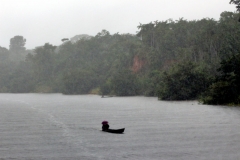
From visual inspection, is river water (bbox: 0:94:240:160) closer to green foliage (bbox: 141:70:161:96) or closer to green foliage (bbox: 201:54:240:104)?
green foliage (bbox: 201:54:240:104)

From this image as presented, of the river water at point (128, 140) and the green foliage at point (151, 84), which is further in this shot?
the green foliage at point (151, 84)

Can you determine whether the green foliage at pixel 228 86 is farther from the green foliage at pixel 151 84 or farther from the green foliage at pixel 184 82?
the green foliage at pixel 151 84

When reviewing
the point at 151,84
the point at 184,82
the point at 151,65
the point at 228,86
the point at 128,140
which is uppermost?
the point at 151,65

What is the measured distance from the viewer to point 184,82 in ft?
220

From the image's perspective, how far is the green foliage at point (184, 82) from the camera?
65919 millimetres

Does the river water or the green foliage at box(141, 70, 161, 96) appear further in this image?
the green foliage at box(141, 70, 161, 96)

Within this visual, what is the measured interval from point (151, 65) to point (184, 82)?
119 ft

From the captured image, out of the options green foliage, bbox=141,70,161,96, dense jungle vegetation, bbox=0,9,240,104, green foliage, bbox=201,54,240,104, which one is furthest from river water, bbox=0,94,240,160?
green foliage, bbox=141,70,161,96

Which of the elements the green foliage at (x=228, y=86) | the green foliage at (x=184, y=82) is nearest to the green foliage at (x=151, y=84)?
the green foliage at (x=184, y=82)

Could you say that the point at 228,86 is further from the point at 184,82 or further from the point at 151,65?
the point at 151,65

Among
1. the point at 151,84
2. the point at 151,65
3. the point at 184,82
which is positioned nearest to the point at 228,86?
the point at 184,82

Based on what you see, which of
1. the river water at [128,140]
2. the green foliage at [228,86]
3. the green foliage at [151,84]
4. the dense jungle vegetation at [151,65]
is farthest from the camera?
the green foliage at [151,84]

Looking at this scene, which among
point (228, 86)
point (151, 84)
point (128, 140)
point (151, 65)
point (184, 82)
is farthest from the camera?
point (151, 65)

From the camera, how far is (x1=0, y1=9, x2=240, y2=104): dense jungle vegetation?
65.8 metres
